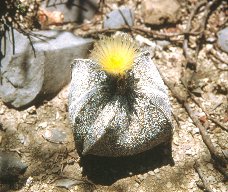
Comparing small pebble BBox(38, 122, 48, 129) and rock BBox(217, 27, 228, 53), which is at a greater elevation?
rock BBox(217, 27, 228, 53)

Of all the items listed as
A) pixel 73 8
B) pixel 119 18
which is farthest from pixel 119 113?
pixel 73 8

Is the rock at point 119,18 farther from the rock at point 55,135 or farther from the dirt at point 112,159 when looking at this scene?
the rock at point 55,135

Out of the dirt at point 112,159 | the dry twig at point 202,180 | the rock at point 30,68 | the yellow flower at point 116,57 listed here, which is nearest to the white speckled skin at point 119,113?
the yellow flower at point 116,57

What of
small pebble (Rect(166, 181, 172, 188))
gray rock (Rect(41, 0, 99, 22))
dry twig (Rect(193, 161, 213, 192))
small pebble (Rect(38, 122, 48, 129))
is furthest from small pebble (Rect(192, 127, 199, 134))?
gray rock (Rect(41, 0, 99, 22))

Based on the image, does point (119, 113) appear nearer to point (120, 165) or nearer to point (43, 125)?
point (120, 165)

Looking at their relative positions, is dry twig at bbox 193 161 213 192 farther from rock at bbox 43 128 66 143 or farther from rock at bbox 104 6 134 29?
rock at bbox 104 6 134 29

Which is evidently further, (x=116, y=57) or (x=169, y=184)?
(x=169, y=184)

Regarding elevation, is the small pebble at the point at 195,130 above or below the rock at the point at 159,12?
below
